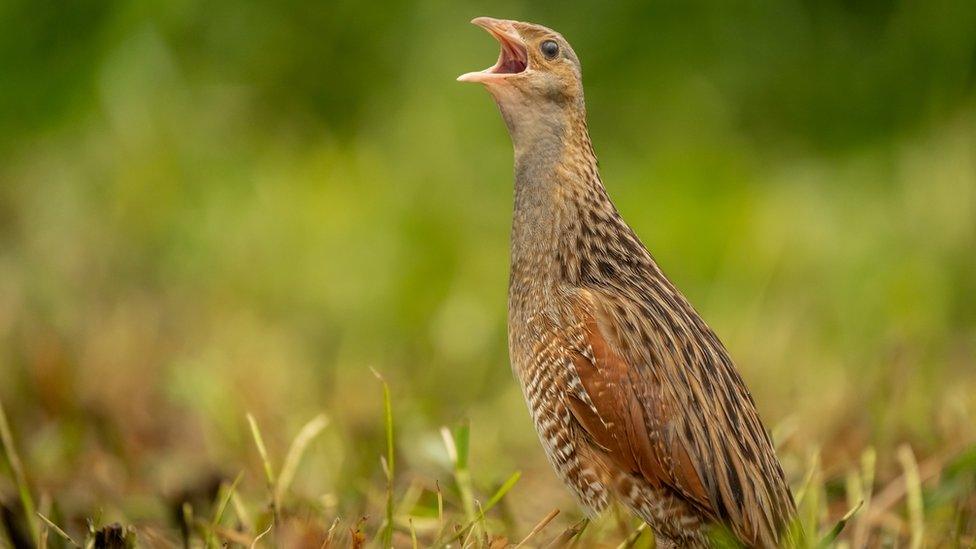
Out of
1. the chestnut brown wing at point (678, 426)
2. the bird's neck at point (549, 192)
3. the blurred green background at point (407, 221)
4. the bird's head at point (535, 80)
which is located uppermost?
the bird's head at point (535, 80)

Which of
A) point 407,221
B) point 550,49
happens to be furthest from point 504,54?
point 407,221

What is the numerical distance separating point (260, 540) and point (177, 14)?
4.40m

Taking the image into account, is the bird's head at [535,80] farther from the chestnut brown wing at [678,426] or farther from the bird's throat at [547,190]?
the chestnut brown wing at [678,426]

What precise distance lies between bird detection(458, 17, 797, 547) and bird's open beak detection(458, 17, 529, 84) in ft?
0.09

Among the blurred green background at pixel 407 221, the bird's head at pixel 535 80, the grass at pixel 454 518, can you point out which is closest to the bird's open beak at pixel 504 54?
the bird's head at pixel 535 80

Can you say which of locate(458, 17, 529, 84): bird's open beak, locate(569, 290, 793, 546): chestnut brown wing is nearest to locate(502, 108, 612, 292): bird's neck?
locate(458, 17, 529, 84): bird's open beak

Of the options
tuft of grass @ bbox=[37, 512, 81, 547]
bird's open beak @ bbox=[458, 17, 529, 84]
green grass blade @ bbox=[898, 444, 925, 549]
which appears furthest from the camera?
bird's open beak @ bbox=[458, 17, 529, 84]

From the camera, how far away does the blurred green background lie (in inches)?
161

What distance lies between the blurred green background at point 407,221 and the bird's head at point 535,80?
92cm

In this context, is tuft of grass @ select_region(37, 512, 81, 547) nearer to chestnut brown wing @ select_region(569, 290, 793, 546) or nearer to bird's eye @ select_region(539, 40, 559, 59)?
chestnut brown wing @ select_region(569, 290, 793, 546)

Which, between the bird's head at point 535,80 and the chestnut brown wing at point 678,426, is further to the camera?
the bird's head at point 535,80

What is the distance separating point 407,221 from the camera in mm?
5906

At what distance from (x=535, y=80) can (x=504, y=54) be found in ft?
0.75

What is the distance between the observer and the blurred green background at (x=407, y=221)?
410cm
